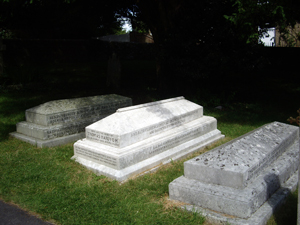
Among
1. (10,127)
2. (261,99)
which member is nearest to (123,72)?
(261,99)

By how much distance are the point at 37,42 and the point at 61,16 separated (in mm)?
2366

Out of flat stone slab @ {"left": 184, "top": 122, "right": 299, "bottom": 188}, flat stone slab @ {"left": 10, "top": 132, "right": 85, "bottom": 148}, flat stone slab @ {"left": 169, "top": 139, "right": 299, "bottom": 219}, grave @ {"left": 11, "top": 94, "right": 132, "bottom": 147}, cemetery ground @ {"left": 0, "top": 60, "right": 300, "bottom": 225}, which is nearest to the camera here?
flat stone slab @ {"left": 169, "top": 139, "right": 299, "bottom": 219}

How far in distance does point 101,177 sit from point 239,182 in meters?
2.10

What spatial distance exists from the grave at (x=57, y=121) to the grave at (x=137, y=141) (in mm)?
1139

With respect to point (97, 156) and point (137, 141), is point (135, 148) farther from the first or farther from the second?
point (97, 156)

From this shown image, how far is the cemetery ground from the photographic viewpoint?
3533 mm

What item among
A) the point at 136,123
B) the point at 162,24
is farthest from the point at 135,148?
the point at 162,24

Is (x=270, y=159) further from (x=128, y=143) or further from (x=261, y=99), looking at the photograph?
(x=261, y=99)

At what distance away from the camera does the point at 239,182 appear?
3.35m

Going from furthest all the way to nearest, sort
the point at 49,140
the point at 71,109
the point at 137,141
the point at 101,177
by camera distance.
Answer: the point at 71,109 < the point at 49,140 < the point at 137,141 < the point at 101,177

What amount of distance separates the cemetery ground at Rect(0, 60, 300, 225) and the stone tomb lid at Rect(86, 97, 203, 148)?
0.60 meters

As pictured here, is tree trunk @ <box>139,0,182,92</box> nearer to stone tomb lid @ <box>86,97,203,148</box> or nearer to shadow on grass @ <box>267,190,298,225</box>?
stone tomb lid @ <box>86,97,203,148</box>

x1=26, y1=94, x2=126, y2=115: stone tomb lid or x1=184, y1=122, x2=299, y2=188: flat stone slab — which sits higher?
x1=26, y1=94, x2=126, y2=115: stone tomb lid

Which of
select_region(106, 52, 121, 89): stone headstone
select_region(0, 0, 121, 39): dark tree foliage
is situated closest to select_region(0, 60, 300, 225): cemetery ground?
select_region(106, 52, 121, 89): stone headstone
